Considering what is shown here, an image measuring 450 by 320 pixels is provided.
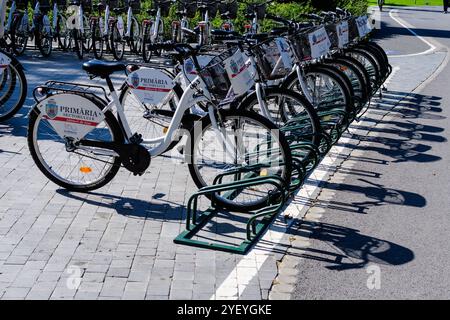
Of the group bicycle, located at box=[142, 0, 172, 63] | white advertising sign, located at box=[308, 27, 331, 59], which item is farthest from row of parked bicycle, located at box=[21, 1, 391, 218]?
bicycle, located at box=[142, 0, 172, 63]

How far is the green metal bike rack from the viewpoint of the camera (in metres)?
5.20

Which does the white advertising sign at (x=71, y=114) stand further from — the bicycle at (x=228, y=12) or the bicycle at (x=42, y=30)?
the bicycle at (x=42, y=30)

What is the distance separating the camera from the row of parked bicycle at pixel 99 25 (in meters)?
14.0

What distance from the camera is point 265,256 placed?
510cm

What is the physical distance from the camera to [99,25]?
14406 millimetres

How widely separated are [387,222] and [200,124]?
1.80m

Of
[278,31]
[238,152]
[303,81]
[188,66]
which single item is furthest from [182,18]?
[238,152]

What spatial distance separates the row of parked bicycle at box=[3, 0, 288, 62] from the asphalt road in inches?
223

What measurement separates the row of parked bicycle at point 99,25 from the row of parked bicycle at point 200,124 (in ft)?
21.4

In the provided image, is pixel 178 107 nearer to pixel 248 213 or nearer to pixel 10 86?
pixel 248 213

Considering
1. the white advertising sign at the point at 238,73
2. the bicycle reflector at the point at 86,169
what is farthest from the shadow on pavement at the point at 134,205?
the white advertising sign at the point at 238,73

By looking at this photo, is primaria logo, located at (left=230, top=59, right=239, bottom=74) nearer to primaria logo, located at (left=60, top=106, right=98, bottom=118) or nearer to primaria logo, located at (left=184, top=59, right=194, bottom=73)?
primaria logo, located at (left=184, top=59, right=194, bottom=73)

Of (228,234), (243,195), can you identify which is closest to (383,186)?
(243,195)

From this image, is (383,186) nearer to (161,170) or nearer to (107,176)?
(161,170)
